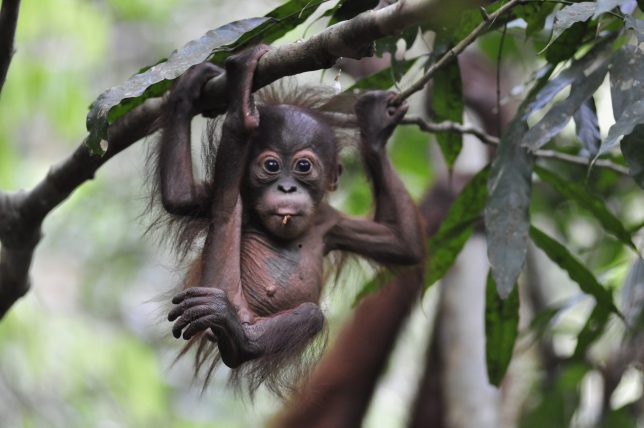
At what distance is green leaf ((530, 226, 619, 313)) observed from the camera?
3152mm

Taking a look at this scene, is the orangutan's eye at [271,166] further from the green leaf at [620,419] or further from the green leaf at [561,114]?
the green leaf at [620,419]

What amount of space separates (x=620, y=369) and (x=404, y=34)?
198cm

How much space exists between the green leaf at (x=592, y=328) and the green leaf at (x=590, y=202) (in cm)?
34

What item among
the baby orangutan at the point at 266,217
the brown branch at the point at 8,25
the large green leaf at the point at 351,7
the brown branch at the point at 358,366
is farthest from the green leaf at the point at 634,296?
the brown branch at the point at 358,366

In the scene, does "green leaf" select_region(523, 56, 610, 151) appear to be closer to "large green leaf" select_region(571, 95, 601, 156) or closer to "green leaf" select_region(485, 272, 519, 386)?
"large green leaf" select_region(571, 95, 601, 156)

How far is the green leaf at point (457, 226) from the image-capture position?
329 cm

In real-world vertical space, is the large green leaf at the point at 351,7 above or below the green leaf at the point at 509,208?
above

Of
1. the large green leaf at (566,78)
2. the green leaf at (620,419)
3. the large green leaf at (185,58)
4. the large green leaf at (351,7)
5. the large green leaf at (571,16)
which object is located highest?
the large green leaf at (185,58)

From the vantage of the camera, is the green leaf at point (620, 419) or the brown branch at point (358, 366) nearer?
the green leaf at point (620, 419)

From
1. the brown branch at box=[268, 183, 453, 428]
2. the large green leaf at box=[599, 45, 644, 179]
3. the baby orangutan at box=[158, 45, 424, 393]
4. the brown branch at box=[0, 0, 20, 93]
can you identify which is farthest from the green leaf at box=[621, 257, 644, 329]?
the brown branch at box=[268, 183, 453, 428]

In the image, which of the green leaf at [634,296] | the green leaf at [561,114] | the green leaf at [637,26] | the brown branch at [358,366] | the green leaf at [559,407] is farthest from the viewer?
the brown branch at [358,366]

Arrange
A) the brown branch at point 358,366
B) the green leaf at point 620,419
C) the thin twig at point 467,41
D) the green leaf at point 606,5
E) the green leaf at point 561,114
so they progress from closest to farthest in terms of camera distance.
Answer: the green leaf at point 606,5 → the thin twig at point 467,41 → the green leaf at point 561,114 → the green leaf at point 620,419 → the brown branch at point 358,366

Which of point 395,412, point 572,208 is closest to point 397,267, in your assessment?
point 572,208

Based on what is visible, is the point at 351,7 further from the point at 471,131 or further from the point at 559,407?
the point at 559,407
